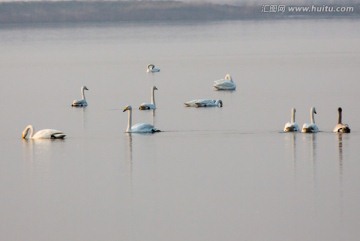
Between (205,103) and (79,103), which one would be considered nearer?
(205,103)

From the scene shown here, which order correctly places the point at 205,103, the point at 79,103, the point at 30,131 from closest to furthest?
the point at 30,131, the point at 205,103, the point at 79,103

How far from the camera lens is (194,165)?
1475 centimetres

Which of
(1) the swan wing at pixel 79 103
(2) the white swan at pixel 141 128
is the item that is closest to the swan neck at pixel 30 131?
(2) the white swan at pixel 141 128

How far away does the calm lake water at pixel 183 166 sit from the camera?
37.0ft

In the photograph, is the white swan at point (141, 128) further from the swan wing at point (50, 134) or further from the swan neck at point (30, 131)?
the swan neck at point (30, 131)

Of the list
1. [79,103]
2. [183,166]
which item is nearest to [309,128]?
[183,166]

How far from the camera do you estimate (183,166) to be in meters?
14.7

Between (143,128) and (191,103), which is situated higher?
(191,103)

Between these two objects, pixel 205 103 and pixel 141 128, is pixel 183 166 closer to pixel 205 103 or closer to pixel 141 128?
pixel 141 128

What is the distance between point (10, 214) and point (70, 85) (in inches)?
667

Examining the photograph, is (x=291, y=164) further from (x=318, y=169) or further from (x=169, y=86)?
(x=169, y=86)
